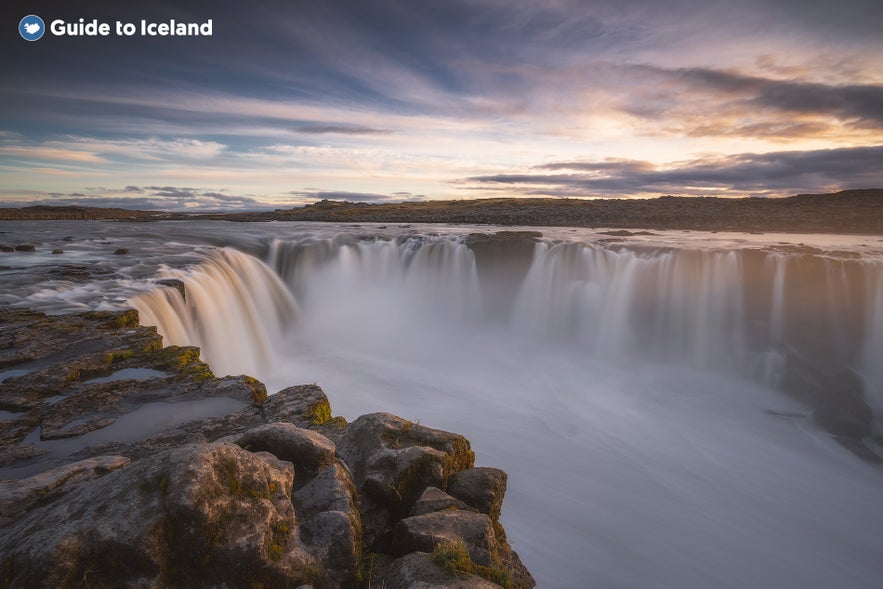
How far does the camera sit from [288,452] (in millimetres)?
3984

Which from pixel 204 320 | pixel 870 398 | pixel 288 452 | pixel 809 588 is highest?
pixel 288 452

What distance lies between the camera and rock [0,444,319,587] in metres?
2.65

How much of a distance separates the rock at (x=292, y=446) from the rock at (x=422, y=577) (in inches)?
41.1

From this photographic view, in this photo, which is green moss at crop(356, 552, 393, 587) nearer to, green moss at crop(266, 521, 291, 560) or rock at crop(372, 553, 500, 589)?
rock at crop(372, 553, 500, 589)

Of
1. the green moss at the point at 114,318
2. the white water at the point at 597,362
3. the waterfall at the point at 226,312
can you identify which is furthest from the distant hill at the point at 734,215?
the green moss at the point at 114,318

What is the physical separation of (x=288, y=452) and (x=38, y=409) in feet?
13.1

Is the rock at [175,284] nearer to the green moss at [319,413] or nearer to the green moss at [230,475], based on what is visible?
the green moss at [319,413]

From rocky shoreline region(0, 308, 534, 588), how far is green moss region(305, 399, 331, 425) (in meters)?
0.05

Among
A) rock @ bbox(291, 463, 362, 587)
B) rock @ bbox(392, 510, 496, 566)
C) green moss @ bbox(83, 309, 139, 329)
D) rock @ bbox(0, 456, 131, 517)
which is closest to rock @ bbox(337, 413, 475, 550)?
rock @ bbox(392, 510, 496, 566)

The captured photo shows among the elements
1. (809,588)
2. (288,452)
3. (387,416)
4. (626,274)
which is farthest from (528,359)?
(288,452)

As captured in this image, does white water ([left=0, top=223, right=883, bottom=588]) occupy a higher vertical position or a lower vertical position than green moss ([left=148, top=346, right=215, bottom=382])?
lower

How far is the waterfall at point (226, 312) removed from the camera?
38.5ft

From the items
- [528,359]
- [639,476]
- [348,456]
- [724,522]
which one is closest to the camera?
[348,456]

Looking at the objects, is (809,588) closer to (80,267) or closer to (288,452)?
(288,452)
